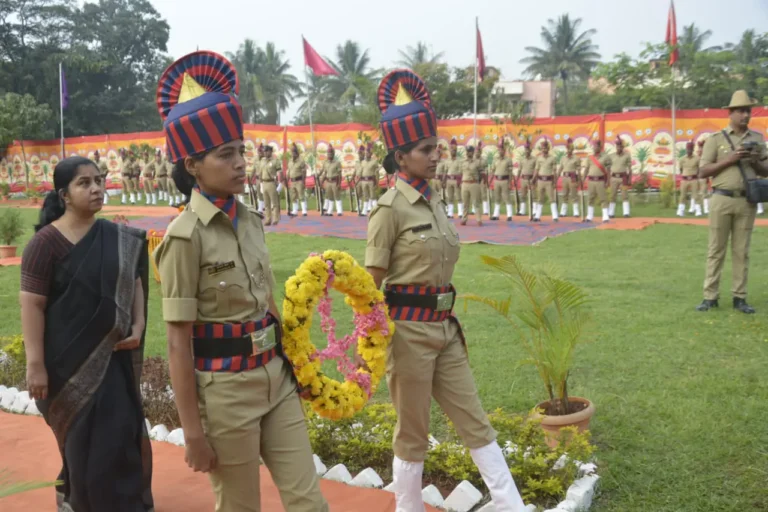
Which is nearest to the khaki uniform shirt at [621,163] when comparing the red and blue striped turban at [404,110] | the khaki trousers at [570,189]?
the khaki trousers at [570,189]

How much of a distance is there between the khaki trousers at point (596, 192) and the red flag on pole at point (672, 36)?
558 centimetres

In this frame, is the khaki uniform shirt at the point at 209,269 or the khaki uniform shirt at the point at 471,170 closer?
the khaki uniform shirt at the point at 209,269

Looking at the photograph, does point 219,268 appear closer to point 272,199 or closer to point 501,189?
point 272,199

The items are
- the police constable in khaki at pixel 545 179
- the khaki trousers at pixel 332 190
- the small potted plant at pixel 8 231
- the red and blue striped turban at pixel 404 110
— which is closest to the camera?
the red and blue striped turban at pixel 404 110

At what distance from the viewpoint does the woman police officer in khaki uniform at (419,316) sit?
111 inches

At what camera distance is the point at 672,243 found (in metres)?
11.5

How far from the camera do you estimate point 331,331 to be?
2906 mm

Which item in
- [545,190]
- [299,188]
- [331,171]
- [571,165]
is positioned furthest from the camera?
[299,188]

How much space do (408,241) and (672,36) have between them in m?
19.5

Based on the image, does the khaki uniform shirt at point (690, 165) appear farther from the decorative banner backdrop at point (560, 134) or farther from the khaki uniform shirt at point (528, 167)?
the khaki uniform shirt at point (528, 167)

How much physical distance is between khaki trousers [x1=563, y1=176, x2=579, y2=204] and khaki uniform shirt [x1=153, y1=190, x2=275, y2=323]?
1539 cm

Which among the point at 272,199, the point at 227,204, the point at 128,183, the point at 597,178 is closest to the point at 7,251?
the point at 272,199

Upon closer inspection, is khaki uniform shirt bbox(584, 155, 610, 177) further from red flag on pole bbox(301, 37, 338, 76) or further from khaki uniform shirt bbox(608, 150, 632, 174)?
red flag on pole bbox(301, 37, 338, 76)

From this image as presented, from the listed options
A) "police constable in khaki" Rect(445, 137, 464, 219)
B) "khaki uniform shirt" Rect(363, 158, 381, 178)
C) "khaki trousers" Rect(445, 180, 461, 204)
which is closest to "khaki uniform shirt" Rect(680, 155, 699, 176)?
"police constable in khaki" Rect(445, 137, 464, 219)
